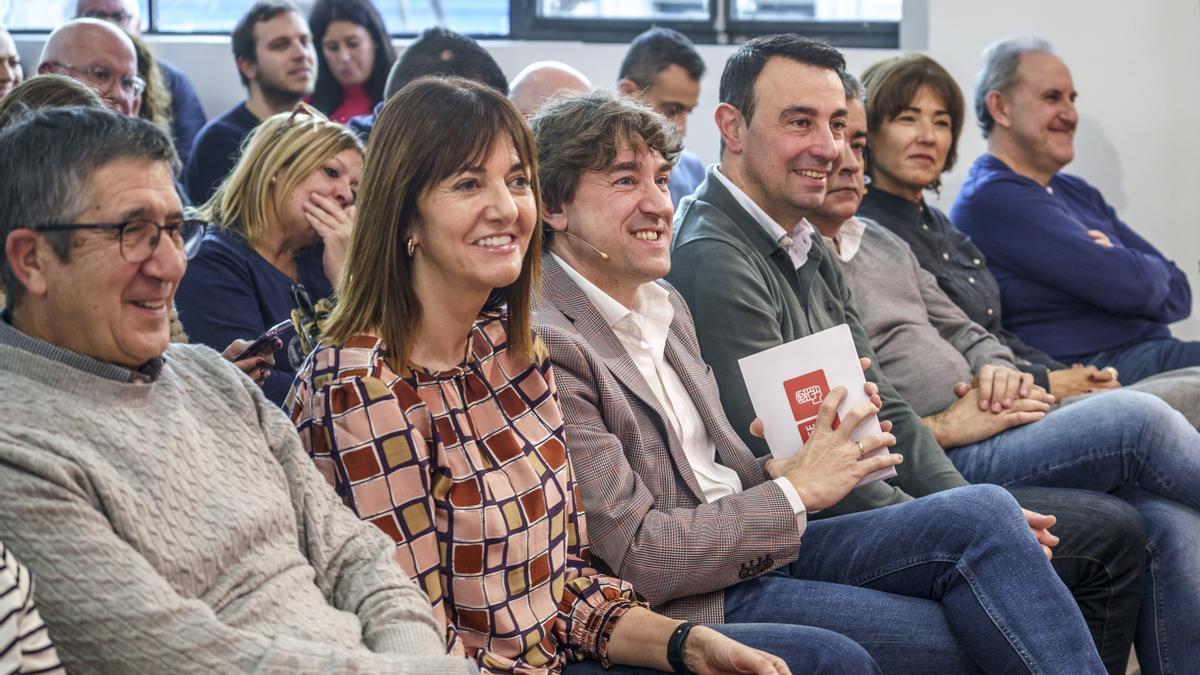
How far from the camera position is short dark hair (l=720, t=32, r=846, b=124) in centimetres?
264

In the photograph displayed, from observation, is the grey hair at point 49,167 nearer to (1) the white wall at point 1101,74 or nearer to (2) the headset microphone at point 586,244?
(2) the headset microphone at point 586,244

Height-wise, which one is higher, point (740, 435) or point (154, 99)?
point (154, 99)

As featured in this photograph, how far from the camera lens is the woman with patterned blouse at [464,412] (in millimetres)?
1619

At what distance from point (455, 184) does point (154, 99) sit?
219 cm

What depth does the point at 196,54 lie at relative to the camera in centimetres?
434

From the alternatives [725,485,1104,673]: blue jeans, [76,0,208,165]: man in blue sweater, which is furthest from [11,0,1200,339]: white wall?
[725,485,1104,673]: blue jeans

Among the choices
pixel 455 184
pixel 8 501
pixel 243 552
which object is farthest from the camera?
pixel 455 184

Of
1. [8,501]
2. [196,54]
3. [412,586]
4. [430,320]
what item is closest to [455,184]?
[430,320]

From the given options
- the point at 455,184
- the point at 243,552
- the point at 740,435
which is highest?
the point at 455,184

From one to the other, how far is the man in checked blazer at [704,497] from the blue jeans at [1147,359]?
1.62 m

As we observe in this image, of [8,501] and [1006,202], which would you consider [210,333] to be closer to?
[8,501]

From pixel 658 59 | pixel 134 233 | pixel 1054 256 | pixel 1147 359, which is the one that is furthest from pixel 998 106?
pixel 134 233

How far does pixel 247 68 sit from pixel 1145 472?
2.72m

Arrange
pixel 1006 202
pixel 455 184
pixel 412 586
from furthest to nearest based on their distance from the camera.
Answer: pixel 1006 202 < pixel 455 184 < pixel 412 586
